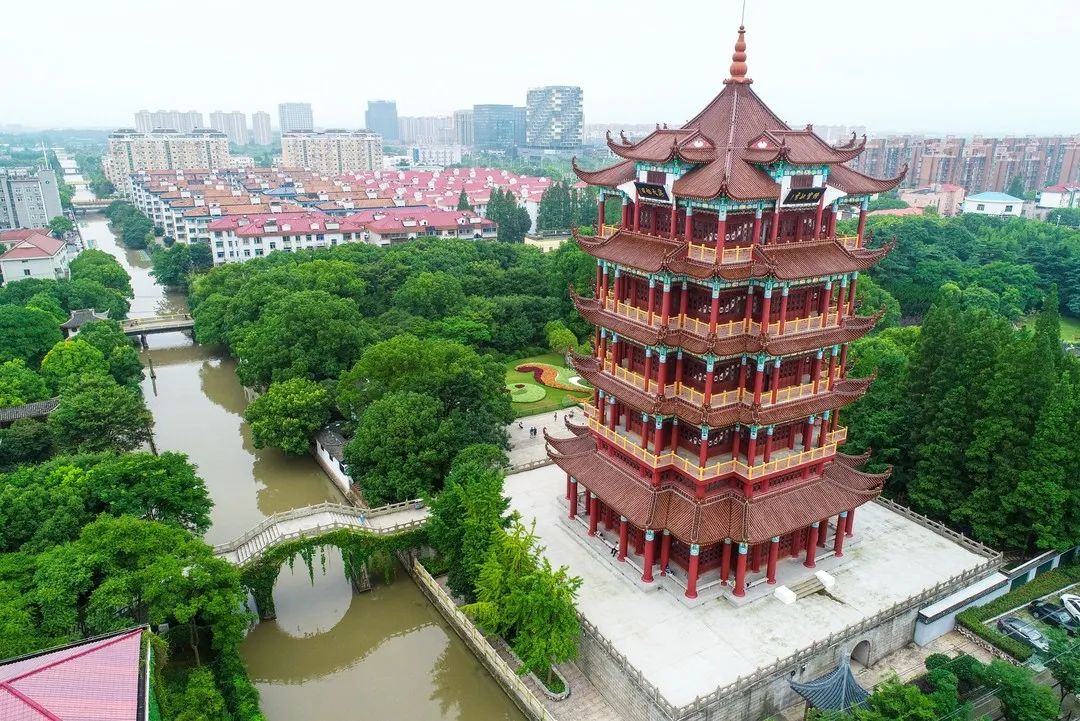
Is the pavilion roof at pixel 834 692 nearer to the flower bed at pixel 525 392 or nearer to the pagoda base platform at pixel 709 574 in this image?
the pagoda base platform at pixel 709 574

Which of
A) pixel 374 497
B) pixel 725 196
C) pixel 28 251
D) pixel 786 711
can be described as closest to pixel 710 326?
pixel 725 196

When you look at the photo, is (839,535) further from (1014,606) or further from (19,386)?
(19,386)

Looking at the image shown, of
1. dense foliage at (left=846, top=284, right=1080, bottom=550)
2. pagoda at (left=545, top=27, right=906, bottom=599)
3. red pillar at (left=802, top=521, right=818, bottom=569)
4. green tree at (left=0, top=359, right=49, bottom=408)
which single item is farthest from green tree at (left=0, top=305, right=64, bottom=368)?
dense foliage at (left=846, top=284, right=1080, bottom=550)

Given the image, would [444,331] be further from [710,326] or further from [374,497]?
[710,326]

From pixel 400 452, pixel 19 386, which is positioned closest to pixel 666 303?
pixel 400 452

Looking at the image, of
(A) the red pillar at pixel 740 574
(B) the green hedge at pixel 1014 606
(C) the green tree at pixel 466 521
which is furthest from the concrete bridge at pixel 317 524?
(B) the green hedge at pixel 1014 606
